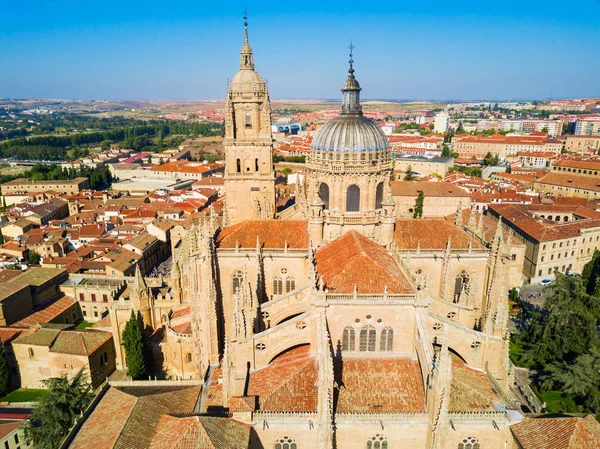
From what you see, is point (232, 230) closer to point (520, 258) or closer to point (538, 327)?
point (538, 327)

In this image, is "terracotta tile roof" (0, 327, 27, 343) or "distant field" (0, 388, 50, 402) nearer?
"distant field" (0, 388, 50, 402)

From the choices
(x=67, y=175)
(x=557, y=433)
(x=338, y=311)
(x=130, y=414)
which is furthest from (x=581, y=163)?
(x=67, y=175)

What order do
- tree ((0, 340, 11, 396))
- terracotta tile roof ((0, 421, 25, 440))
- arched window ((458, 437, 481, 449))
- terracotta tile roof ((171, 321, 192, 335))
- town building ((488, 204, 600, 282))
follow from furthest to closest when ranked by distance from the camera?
town building ((488, 204, 600, 282)), tree ((0, 340, 11, 396)), terracotta tile roof ((171, 321, 192, 335)), terracotta tile roof ((0, 421, 25, 440)), arched window ((458, 437, 481, 449))

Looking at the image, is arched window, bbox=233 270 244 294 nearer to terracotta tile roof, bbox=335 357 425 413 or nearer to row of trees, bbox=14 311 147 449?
terracotta tile roof, bbox=335 357 425 413

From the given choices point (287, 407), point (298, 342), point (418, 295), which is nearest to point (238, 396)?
point (287, 407)

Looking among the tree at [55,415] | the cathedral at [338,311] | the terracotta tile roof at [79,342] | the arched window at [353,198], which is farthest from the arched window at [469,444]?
the terracotta tile roof at [79,342]

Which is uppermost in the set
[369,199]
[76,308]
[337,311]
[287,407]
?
[369,199]

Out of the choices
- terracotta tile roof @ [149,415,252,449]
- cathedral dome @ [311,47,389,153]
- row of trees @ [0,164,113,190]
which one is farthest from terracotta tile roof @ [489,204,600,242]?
row of trees @ [0,164,113,190]

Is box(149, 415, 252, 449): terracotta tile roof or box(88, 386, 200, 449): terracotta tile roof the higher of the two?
box(149, 415, 252, 449): terracotta tile roof
